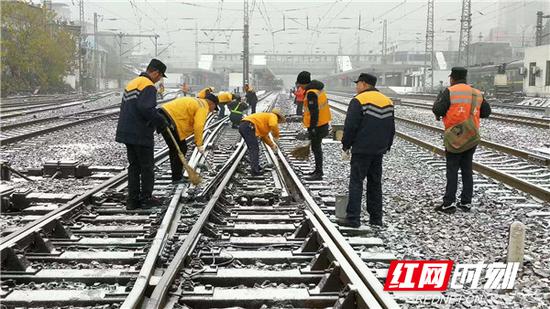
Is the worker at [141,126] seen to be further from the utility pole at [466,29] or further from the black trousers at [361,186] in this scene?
the utility pole at [466,29]

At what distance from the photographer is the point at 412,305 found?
13.3 ft

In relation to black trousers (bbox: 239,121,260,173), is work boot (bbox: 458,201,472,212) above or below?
below

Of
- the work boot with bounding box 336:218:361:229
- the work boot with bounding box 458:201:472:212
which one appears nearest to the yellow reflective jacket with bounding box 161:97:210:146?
the work boot with bounding box 336:218:361:229

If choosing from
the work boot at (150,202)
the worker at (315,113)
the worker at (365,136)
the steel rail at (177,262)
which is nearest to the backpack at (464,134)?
the worker at (365,136)

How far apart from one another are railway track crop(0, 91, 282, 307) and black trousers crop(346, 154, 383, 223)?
1838 mm

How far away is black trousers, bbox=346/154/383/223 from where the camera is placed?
633 cm

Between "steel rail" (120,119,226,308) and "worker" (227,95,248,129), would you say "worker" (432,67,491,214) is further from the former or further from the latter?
"worker" (227,95,248,129)

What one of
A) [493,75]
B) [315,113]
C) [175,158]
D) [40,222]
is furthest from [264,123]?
[493,75]

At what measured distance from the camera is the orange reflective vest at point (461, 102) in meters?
7.13

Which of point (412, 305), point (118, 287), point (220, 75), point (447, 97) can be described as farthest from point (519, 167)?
point (220, 75)

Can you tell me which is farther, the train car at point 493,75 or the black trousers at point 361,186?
the train car at point 493,75

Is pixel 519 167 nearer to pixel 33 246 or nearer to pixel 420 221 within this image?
pixel 420 221

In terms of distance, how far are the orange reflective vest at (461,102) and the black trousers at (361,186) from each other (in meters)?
1.34

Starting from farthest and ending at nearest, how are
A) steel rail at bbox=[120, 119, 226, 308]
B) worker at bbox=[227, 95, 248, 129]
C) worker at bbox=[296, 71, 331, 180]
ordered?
worker at bbox=[227, 95, 248, 129] → worker at bbox=[296, 71, 331, 180] → steel rail at bbox=[120, 119, 226, 308]
